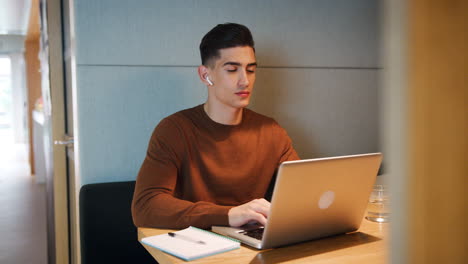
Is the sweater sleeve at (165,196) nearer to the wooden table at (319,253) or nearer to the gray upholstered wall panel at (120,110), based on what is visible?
the wooden table at (319,253)

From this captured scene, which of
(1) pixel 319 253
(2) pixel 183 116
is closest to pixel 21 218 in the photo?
(2) pixel 183 116

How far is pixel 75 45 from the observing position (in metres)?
2.27

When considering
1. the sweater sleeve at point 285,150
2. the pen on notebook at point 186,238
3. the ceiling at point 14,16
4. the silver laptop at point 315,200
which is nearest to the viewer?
the silver laptop at point 315,200

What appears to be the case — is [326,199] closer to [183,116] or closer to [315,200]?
[315,200]

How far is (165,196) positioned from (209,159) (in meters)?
0.36

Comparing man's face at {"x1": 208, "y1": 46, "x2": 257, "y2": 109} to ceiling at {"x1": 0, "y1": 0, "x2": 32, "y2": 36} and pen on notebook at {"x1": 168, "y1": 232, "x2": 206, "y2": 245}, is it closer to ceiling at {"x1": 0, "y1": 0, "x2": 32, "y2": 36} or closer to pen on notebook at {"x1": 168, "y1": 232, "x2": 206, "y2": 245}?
pen on notebook at {"x1": 168, "y1": 232, "x2": 206, "y2": 245}

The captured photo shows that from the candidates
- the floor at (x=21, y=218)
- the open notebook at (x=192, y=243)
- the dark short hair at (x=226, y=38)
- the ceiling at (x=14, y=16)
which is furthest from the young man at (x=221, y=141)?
the ceiling at (x=14, y=16)

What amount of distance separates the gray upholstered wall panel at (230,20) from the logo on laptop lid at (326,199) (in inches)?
53.7

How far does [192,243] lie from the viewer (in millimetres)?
1284

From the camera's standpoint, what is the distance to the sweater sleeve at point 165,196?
4.83 ft

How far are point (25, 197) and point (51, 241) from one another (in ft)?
12.3

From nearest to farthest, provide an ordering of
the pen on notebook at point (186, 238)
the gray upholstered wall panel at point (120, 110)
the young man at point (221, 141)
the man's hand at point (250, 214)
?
the pen on notebook at point (186, 238) < the man's hand at point (250, 214) < the young man at point (221, 141) < the gray upholstered wall panel at point (120, 110)

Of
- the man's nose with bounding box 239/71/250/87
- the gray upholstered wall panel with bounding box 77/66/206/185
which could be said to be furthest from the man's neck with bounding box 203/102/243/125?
the gray upholstered wall panel with bounding box 77/66/206/185

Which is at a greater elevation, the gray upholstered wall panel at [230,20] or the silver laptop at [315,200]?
the gray upholstered wall panel at [230,20]
